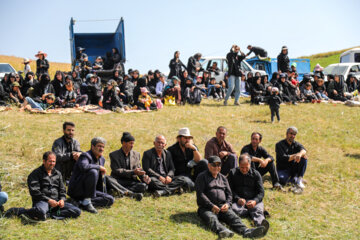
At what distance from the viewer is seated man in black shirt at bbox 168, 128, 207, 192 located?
8109 mm

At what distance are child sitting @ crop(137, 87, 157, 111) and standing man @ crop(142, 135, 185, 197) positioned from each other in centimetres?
627

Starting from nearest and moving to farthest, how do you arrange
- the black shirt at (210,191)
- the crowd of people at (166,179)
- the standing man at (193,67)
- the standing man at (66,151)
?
1. the crowd of people at (166,179)
2. the black shirt at (210,191)
3. the standing man at (66,151)
4. the standing man at (193,67)

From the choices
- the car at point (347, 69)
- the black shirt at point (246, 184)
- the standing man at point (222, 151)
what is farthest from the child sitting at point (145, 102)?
the car at point (347, 69)

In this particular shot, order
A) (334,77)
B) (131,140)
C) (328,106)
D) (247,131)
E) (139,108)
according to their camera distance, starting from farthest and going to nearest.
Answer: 1. (334,77)
2. (328,106)
3. (139,108)
4. (247,131)
5. (131,140)

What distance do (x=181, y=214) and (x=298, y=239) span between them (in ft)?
6.27

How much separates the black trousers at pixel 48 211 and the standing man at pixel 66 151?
1287mm

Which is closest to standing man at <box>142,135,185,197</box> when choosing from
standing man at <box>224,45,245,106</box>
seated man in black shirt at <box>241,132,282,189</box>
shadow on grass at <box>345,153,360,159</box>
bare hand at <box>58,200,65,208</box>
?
seated man in black shirt at <box>241,132,282,189</box>

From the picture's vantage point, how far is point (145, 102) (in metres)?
14.2

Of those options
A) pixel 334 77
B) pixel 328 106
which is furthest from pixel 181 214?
pixel 334 77

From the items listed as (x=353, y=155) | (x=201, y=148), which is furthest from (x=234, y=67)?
(x=353, y=155)

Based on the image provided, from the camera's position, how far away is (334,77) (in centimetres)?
1886

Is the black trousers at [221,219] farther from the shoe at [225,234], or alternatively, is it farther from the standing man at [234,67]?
the standing man at [234,67]

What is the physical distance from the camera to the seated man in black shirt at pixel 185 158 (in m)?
8.11

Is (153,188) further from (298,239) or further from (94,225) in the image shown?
(298,239)
